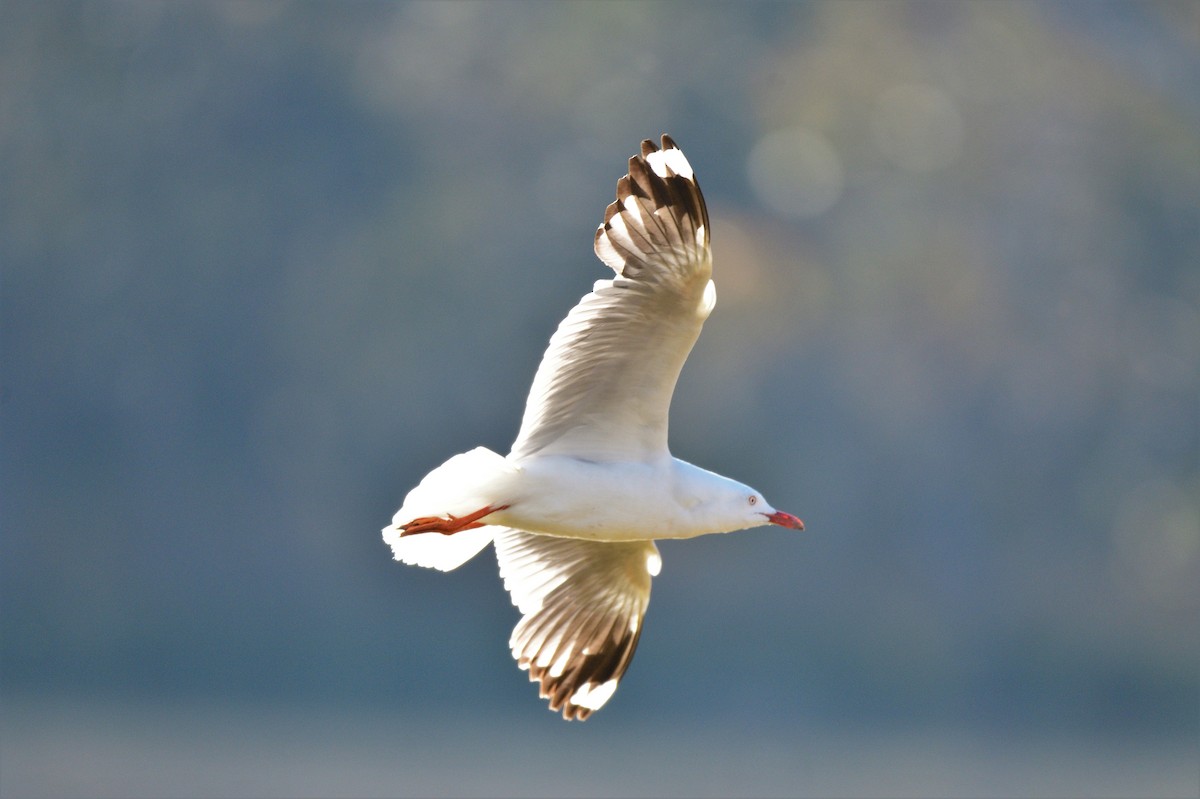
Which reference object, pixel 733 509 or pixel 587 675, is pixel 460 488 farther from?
pixel 587 675

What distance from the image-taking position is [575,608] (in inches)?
184

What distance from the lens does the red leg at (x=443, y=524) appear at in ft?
12.8

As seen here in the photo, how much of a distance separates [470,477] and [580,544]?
75 cm

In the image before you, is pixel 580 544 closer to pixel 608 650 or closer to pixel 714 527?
pixel 608 650

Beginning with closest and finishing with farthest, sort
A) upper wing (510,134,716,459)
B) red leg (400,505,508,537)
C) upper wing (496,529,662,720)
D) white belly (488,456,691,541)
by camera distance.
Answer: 1. upper wing (510,134,716,459)
2. red leg (400,505,508,537)
3. white belly (488,456,691,541)
4. upper wing (496,529,662,720)

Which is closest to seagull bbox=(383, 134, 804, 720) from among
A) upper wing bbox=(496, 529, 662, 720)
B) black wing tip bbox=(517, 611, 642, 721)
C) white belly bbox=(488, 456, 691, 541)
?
white belly bbox=(488, 456, 691, 541)

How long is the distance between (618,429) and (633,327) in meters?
0.33

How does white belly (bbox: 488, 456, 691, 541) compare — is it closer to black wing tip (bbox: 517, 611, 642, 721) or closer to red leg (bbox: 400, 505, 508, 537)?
red leg (bbox: 400, 505, 508, 537)

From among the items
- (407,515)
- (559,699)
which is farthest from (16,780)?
(407,515)

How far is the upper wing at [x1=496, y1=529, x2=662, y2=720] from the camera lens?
463 cm

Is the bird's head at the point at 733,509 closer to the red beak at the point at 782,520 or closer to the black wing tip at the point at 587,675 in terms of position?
the red beak at the point at 782,520

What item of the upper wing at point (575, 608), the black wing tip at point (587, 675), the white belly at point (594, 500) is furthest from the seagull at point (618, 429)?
the black wing tip at point (587, 675)

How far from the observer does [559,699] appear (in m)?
4.76

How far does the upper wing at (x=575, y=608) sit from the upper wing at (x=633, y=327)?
56cm
